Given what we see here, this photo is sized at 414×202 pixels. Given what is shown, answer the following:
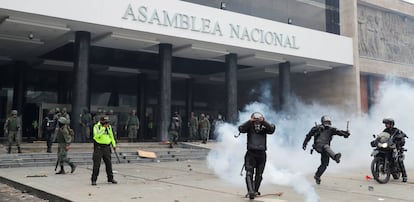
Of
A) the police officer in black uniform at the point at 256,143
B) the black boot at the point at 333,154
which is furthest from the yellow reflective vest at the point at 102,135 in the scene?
the black boot at the point at 333,154

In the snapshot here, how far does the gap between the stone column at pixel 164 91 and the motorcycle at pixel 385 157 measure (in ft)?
44.5

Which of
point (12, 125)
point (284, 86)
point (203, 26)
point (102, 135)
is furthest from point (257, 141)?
point (284, 86)

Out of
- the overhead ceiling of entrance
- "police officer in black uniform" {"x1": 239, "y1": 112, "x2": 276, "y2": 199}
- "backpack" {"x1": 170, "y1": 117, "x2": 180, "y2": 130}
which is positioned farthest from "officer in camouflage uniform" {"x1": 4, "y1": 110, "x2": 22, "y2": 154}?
"police officer in black uniform" {"x1": 239, "y1": 112, "x2": 276, "y2": 199}

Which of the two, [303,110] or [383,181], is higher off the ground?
[303,110]

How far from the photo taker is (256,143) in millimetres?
7504

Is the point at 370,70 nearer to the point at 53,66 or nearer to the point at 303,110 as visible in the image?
the point at 303,110

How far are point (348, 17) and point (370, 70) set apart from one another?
390 cm

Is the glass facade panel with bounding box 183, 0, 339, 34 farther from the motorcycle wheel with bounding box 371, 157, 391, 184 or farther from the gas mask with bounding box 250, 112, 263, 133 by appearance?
the gas mask with bounding box 250, 112, 263, 133

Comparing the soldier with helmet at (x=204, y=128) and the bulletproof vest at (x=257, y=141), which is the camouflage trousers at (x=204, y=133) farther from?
the bulletproof vest at (x=257, y=141)

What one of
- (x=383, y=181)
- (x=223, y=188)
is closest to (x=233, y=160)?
(x=223, y=188)

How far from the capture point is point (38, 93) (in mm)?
27547

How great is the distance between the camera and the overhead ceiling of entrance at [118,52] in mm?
19031

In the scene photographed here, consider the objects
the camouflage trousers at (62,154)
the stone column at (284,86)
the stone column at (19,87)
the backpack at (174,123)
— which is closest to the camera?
the camouflage trousers at (62,154)

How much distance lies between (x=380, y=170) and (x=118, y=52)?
61.1 feet
